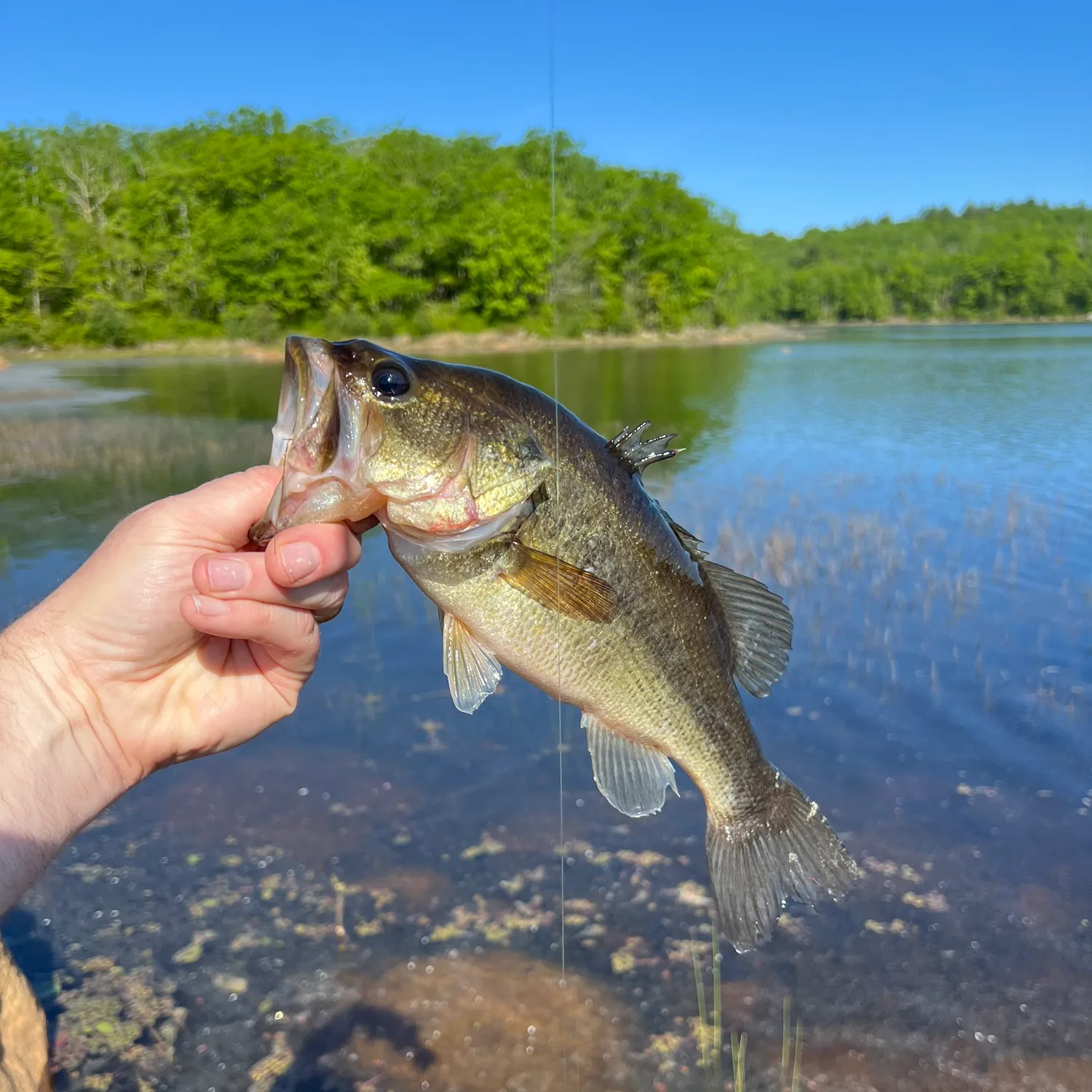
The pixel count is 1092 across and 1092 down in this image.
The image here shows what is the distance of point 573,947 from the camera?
5.02 metres

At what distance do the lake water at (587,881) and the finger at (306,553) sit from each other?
10.1 ft

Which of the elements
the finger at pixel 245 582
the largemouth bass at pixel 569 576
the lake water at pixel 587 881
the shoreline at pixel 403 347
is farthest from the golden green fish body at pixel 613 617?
the shoreline at pixel 403 347

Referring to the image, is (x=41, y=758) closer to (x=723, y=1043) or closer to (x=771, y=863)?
(x=771, y=863)

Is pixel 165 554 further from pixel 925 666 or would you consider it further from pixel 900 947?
pixel 925 666

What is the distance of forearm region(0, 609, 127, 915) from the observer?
2.41 meters

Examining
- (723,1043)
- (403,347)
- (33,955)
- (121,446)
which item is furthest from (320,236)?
(723,1043)

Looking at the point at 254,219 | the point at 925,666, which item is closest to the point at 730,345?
the point at 254,219

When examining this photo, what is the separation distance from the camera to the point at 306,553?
7.25 feet

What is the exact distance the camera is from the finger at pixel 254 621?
7.65 feet

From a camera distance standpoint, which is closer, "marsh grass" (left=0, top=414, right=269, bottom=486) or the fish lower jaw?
the fish lower jaw

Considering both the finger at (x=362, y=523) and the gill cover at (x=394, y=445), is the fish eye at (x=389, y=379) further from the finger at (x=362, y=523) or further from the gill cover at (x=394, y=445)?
the finger at (x=362, y=523)

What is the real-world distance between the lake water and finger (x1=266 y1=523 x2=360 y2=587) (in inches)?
121

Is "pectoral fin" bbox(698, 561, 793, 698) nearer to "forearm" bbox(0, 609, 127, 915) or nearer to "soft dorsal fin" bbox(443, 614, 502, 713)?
"soft dorsal fin" bbox(443, 614, 502, 713)

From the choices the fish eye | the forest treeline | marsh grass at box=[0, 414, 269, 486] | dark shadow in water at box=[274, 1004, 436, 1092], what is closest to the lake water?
dark shadow in water at box=[274, 1004, 436, 1092]
